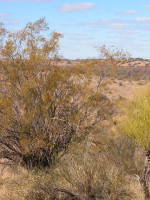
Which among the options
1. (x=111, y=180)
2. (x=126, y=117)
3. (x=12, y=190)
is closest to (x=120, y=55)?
(x=126, y=117)

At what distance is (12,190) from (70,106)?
328 cm

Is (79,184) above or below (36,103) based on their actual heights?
below

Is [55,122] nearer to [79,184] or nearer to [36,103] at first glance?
[36,103]

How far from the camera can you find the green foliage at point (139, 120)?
24.5 feet

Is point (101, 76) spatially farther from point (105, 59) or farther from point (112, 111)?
point (112, 111)

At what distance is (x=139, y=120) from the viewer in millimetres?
7547

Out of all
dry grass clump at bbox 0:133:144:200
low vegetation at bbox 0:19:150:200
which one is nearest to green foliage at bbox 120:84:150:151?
low vegetation at bbox 0:19:150:200

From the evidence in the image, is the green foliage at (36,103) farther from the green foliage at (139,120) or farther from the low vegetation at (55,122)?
the green foliage at (139,120)

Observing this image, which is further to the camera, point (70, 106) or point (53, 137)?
point (70, 106)

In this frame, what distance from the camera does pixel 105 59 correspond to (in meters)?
10.6

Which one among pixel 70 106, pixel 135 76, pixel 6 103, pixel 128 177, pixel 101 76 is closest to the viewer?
pixel 128 177

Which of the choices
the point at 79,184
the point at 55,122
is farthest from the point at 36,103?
the point at 79,184

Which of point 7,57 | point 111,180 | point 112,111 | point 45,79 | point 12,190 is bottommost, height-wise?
point 12,190

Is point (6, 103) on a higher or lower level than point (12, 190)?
higher
